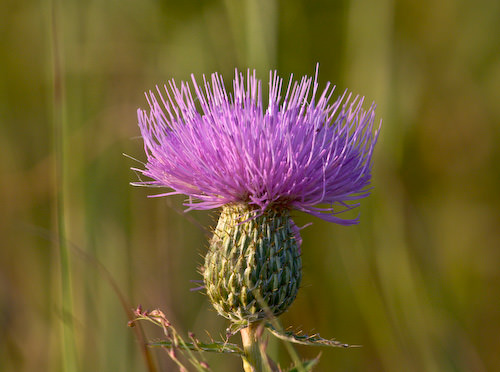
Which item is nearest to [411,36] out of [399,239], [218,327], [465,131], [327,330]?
[465,131]

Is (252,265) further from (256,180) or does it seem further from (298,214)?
(298,214)

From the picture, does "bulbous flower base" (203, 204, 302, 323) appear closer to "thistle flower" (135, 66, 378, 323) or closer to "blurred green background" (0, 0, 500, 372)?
"thistle flower" (135, 66, 378, 323)

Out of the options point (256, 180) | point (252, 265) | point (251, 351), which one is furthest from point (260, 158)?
point (251, 351)

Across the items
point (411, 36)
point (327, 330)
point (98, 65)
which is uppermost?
point (411, 36)

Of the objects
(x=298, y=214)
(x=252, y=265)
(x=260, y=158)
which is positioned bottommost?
(x=252, y=265)

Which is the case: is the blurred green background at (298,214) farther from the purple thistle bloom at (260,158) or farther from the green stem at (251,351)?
the green stem at (251,351)

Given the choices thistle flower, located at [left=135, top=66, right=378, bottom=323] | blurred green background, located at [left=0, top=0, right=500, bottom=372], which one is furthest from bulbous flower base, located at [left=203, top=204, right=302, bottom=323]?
blurred green background, located at [left=0, top=0, right=500, bottom=372]

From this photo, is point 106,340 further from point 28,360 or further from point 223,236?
point 223,236

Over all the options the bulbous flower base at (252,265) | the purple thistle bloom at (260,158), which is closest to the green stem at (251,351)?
the bulbous flower base at (252,265)
